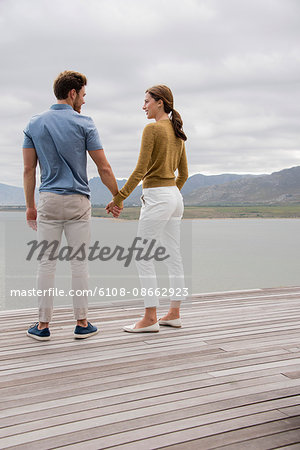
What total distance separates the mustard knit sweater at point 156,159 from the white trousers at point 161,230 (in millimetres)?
72

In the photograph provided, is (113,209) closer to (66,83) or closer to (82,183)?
(82,183)

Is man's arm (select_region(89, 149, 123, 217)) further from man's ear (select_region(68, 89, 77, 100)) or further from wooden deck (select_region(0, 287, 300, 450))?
wooden deck (select_region(0, 287, 300, 450))

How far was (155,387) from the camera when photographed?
83.7 inches

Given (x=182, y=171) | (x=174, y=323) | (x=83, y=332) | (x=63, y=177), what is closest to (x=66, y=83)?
(x=63, y=177)

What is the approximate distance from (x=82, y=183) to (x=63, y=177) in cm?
13

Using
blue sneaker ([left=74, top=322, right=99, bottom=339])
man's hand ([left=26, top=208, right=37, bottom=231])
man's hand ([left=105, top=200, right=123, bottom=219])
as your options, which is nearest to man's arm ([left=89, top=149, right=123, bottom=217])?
man's hand ([left=105, top=200, right=123, bottom=219])

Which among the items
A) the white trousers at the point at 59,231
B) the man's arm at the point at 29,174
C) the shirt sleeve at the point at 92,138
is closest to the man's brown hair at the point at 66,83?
the shirt sleeve at the point at 92,138

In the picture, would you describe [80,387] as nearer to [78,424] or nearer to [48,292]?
[78,424]

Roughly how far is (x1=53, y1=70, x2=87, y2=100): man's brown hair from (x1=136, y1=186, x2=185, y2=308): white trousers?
0.77m

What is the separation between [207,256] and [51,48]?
7419 cm

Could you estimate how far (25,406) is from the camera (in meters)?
1.94

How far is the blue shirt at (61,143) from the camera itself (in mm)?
2750

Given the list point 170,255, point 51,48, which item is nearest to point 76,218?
point 170,255

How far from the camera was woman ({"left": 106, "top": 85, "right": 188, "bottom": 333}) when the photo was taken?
2984 mm
